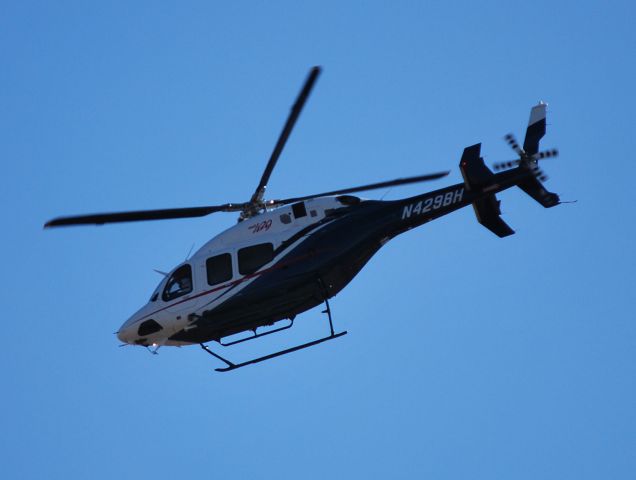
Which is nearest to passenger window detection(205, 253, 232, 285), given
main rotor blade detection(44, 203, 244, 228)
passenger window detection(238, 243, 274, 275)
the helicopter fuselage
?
the helicopter fuselage

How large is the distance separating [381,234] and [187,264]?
330 cm

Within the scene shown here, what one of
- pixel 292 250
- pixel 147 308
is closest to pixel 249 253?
pixel 292 250

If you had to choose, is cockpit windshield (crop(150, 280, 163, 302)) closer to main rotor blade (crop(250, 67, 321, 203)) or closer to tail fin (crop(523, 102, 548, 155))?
main rotor blade (crop(250, 67, 321, 203))

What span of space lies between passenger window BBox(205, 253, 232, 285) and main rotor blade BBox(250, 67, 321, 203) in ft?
3.55

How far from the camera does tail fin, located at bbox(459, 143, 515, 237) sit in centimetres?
1548

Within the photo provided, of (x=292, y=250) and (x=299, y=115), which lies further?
(x=292, y=250)

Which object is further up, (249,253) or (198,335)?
(249,253)

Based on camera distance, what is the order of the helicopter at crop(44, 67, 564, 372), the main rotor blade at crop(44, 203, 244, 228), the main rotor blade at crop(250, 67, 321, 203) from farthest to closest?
the helicopter at crop(44, 67, 564, 372)
the main rotor blade at crop(44, 203, 244, 228)
the main rotor blade at crop(250, 67, 321, 203)

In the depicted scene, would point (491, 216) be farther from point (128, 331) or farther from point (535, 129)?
point (128, 331)

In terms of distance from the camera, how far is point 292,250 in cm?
1528

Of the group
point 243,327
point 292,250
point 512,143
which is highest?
point 512,143

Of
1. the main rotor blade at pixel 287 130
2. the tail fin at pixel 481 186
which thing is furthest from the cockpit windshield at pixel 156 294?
the tail fin at pixel 481 186

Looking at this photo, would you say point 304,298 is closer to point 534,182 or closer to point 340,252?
point 340,252

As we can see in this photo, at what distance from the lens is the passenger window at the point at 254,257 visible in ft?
50.4
